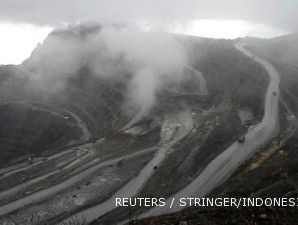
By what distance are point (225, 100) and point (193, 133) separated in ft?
85.0

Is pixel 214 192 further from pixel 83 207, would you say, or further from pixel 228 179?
pixel 83 207

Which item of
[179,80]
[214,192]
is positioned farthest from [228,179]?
[179,80]

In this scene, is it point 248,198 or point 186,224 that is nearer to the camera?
point 186,224

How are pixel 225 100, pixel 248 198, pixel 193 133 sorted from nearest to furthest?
pixel 248 198
pixel 193 133
pixel 225 100

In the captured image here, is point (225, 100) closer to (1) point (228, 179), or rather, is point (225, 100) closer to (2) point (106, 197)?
(1) point (228, 179)

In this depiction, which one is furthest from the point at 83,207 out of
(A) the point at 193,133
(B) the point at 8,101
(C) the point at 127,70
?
(B) the point at 8,101

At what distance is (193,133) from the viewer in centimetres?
10094

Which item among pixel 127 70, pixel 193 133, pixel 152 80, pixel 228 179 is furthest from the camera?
pixel 127 70

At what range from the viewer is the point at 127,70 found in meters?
168

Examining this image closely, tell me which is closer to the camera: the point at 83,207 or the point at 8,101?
the point at 83,207

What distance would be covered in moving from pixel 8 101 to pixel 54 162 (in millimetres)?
93539

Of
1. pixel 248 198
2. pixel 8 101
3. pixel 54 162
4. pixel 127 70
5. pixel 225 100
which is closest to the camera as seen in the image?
pixel 248 198

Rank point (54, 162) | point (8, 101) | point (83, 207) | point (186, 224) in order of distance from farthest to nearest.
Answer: point (8, 101), point (54, 162), point (83, 207), point (186, 224)

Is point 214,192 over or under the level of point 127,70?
under
